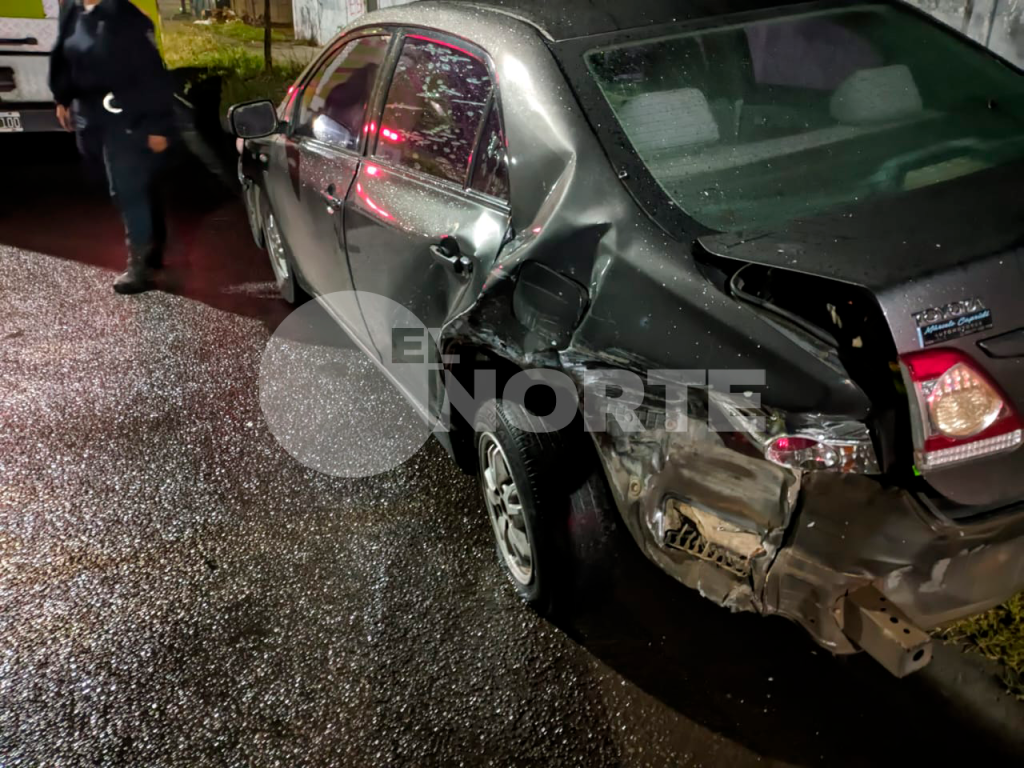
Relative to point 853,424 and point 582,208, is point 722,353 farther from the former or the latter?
point 582,208

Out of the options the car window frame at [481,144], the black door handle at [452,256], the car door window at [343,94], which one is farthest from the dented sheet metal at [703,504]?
the car door window at [343,94]

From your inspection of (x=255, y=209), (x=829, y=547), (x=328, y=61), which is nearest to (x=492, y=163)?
(x=829, y=547)

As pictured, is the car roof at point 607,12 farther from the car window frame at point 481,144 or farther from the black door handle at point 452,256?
the black door handle at point 452,256

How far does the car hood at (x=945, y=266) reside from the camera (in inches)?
73.0

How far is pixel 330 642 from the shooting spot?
9.45ft

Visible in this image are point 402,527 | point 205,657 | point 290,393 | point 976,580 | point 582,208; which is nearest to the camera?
point 976,580

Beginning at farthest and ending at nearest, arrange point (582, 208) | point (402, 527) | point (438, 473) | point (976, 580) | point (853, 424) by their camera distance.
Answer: point (438, 473) < point (402, 527) < point (582, 208) < point (976, 580) < point (853, 424)

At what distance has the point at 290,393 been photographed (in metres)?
4.46

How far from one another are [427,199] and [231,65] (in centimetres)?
1218

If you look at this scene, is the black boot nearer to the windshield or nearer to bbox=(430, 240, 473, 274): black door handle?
bbox=(430, 240, 473, 274): black door handle

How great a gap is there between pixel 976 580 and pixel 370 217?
7.57 ft

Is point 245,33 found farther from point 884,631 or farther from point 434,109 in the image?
point 884,631

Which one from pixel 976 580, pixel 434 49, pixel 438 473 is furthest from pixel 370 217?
pixel 976 580

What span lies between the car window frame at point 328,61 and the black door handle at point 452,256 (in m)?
0.89
